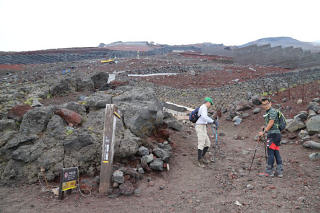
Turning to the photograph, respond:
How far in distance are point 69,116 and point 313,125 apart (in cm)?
743

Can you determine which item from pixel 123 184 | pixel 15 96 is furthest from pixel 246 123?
pixel 15 96

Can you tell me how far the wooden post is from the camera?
4969 mm

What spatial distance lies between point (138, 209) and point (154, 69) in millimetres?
21727

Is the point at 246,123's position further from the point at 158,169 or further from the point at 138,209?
the point at 138,209

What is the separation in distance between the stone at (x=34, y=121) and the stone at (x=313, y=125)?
7866mm

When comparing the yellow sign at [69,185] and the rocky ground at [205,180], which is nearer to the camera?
the rocky ground at [205,180]

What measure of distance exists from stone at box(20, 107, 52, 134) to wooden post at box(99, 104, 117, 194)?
6.45 feet

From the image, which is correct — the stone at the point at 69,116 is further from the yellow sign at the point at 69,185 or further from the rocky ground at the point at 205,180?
the yellow sign at the point at 69,185

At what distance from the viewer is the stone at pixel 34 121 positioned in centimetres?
592

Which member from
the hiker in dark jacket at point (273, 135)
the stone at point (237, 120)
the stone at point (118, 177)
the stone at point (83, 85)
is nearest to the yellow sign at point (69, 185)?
the stone at point (118, 177)

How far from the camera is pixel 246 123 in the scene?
10188 mm

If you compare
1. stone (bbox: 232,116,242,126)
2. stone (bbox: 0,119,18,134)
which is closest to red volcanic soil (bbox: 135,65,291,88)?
stone (bbox: 232,116,242,126)

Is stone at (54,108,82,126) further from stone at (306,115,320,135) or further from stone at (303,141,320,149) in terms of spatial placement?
stone at (306,115,320,135)

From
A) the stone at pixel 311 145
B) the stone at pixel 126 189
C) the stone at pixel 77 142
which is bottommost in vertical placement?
the stone at pixel 126 189
